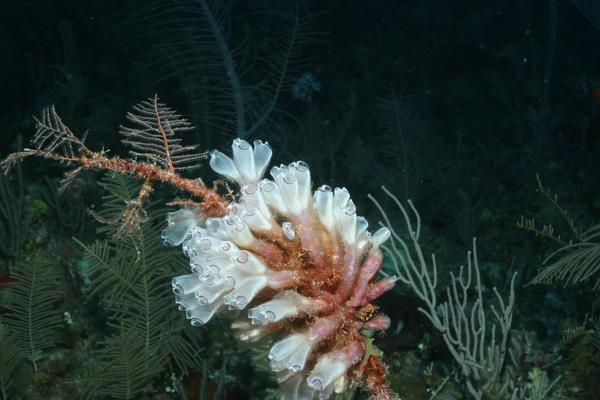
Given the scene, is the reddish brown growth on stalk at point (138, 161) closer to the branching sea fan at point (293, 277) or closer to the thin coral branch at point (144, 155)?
the thin coral branch at point (144, 155)

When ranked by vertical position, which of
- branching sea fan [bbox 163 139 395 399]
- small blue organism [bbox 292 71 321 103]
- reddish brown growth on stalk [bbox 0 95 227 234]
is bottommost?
small blue organism [bbox 292 71 321 103]

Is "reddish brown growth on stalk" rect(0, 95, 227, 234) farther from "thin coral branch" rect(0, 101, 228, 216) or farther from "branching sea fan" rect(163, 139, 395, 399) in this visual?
"branching sea fan" rect(163, 139, 395, 399)

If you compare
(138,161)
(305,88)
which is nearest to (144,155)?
(138,161)

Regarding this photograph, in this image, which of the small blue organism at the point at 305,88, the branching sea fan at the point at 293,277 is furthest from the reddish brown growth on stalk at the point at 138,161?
the small blue organism at the point at 305,88

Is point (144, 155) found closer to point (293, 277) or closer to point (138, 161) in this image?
point (138, 161)

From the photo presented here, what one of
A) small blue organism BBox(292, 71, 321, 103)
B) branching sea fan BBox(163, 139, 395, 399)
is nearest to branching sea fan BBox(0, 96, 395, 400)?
branching sea fan BBox(163, 139, 395, 399)
